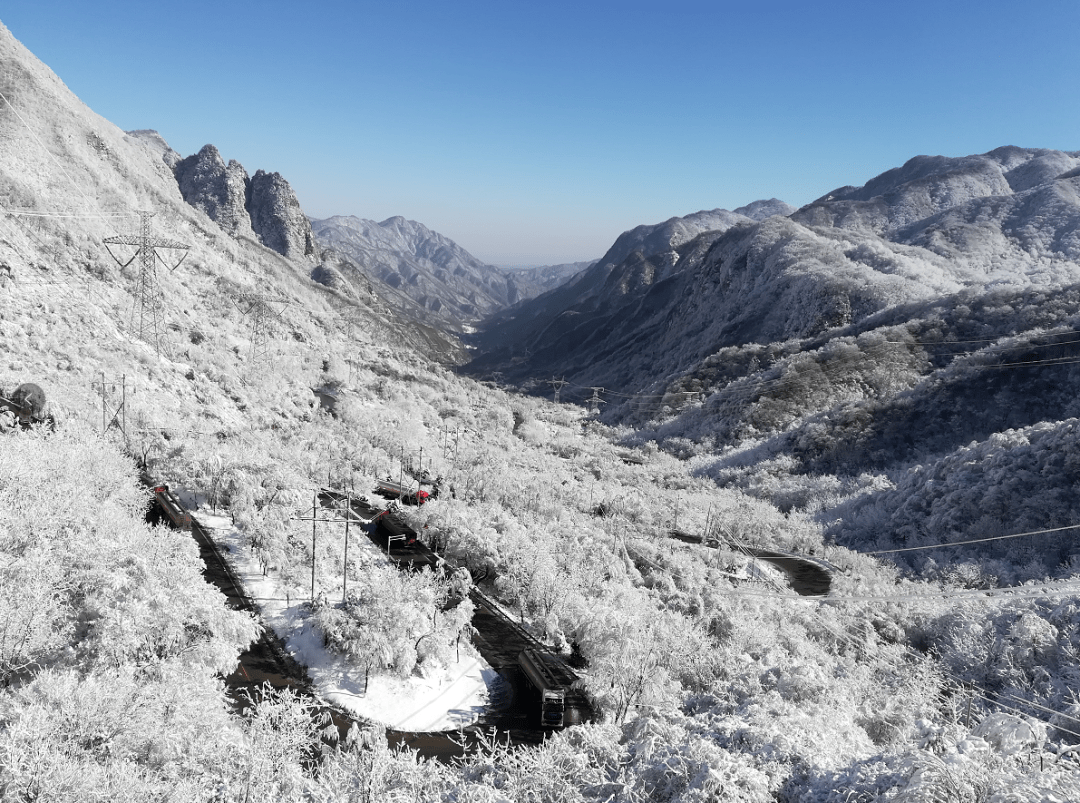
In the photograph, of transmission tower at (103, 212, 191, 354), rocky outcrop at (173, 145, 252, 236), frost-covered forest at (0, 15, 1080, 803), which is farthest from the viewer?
rocky outcrop at (173, 145, 252, 236)

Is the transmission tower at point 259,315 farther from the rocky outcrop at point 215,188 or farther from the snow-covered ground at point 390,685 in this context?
the rocky outcrop at point 215,188

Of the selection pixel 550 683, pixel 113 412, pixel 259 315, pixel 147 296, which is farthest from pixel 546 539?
pixel 259 315

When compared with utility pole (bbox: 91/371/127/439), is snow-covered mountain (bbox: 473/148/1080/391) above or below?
above

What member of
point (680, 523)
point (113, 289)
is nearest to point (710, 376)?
point (680, 523)

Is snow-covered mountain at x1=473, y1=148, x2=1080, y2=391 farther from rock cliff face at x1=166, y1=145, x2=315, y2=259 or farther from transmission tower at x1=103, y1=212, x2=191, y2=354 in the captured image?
transmission tower at x1=103, y1=212, x2=191, y2=354

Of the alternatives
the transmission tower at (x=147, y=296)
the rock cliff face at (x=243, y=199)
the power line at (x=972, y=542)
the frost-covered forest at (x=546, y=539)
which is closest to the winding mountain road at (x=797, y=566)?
the frost-covered forest at (x=546, y=539)

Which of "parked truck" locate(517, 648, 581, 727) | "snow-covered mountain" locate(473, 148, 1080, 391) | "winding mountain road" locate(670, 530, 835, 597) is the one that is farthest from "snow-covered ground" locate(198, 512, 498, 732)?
"snow-covered mountain" locate(473, 148, 1080, 391)
